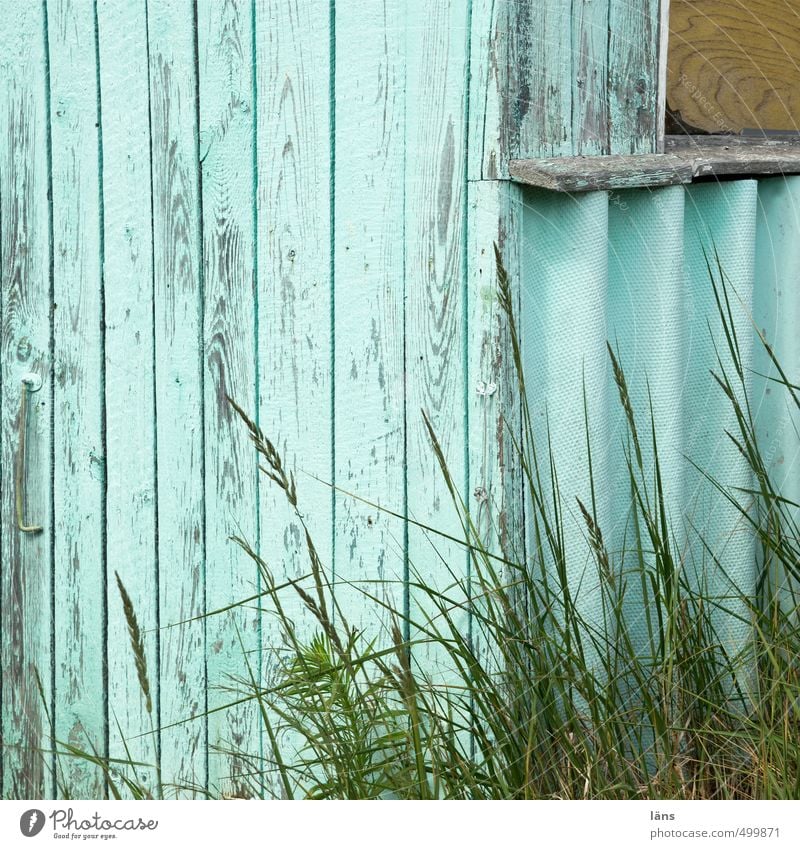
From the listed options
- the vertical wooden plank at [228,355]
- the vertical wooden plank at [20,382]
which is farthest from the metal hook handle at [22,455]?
the vertical wooden plank at [228,355]

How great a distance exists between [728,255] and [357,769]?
4.42 ft

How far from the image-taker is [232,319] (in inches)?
88.7

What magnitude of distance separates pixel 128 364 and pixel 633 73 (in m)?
1.28

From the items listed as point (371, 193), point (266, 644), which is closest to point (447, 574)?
point (266, 644)

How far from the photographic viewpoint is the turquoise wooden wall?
2061mm

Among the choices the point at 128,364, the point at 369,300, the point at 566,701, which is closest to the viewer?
the point at 566,701

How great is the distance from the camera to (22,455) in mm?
2469

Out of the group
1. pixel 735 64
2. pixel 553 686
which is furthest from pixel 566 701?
pixel 735 64

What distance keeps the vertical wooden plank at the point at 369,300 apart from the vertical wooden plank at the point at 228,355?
0.70ft

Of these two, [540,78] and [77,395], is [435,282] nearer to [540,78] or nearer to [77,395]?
[540,78]

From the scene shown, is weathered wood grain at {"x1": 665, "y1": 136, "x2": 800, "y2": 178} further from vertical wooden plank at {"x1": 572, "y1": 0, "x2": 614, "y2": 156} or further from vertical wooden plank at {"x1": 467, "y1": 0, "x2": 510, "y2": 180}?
vertical wooden plank at {"x1": 467, "y1": 0, "x2": 510, "y2": 180}

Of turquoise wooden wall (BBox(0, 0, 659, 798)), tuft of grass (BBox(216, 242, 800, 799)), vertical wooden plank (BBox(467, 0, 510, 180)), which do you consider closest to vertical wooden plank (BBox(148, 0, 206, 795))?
turquoise wooden wall (BBox(0, 0, 659, 798))

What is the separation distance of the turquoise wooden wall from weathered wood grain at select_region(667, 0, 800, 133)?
0.60ft

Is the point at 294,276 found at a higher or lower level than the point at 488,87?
lower
